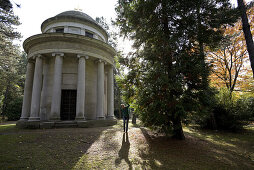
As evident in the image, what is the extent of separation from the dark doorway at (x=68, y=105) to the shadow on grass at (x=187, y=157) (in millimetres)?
8891

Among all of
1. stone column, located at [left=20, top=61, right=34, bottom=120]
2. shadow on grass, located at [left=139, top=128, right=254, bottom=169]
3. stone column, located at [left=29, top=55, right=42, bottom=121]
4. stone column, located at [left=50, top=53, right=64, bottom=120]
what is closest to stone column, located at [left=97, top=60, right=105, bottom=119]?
stone column, located at [left=50, top=53, right=64, bottom=120]

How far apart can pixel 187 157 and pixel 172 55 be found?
15.2 feet

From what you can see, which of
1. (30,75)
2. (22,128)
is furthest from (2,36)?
(22,128)

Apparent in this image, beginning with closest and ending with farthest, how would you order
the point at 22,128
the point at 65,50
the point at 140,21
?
the point at 140,21
the point at 22,128
the point at 65,50

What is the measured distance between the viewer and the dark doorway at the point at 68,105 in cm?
1283

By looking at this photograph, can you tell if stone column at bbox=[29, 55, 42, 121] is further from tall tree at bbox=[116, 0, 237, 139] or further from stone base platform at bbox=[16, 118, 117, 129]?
tall tree at bbox=[116, 0, 237, 139]

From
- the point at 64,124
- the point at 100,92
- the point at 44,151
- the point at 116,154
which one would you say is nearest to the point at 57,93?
the point at 64,124

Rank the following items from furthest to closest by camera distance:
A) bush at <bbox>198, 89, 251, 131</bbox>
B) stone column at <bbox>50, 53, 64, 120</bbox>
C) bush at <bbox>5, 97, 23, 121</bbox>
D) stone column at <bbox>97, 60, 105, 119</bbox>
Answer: bush at <bbox>5, 97, 23, 121</bbox>
stone column at <bbox>97, 60, 105, 119</bbox>
stone column at <bbox>50, 53, 64, 120</bbox>
bush at <bbox>198, 89, 251, 131</bbox>

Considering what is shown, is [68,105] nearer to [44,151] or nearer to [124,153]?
[44,151]

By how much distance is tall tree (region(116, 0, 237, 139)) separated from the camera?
6.18 meters

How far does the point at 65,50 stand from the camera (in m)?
12.1

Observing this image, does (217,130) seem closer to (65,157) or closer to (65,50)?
(65,157)

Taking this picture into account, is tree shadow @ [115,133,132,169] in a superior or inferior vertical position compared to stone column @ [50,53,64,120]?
inferior

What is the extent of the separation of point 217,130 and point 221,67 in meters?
8.01
